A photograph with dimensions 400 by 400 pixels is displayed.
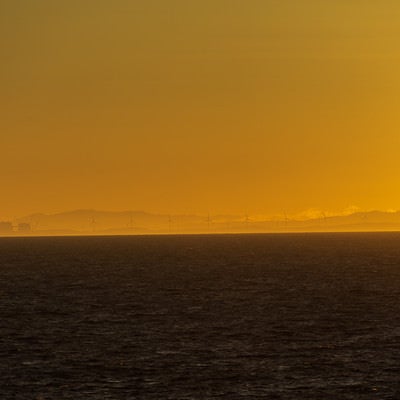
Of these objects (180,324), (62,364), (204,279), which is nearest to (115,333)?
(180,324)

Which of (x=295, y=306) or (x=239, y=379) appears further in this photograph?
(x=295, y=306)

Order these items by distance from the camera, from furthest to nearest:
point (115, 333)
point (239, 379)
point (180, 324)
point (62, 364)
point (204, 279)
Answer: point (204, 279), point (180, 324), point (115, 333), point (62, 364), point (239, 379)

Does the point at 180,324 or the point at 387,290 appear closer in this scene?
the point at 180,324

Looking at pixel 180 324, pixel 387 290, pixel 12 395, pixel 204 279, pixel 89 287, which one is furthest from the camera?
pixel 204 279

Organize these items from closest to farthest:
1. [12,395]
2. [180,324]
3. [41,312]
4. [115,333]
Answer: [12,395] < [115,333] < [180,324] < [41,312]

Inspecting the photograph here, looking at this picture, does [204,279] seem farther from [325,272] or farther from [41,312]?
[41,312]

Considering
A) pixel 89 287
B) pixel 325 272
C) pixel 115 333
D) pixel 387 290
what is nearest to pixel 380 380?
pixel 115 333

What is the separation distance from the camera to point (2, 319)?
323 feet

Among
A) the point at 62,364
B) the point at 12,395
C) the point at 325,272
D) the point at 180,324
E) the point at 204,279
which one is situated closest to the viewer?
the point at 12,395

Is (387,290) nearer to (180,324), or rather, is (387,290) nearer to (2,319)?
(180,324)

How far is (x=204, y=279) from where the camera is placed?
16650 centimetres

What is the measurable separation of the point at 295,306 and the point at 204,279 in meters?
56.2

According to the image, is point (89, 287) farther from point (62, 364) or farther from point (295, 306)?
point (62, 364)

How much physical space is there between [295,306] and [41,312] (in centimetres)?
3242
